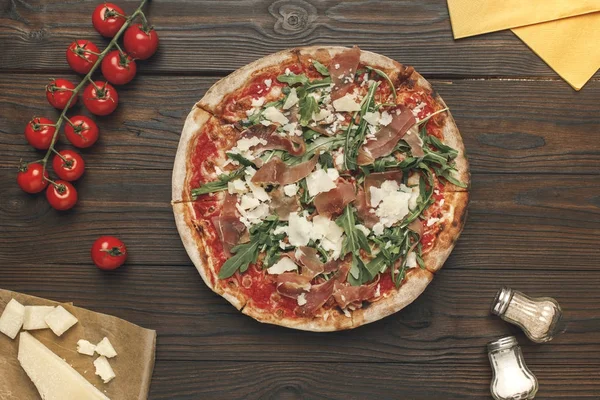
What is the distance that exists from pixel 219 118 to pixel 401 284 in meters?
1.10

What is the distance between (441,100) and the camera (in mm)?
2809

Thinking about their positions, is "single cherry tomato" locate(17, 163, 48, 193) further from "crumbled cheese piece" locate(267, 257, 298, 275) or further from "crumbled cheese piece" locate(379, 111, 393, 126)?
"crumbled cheese piece" locate(379, 111, 393, 126)

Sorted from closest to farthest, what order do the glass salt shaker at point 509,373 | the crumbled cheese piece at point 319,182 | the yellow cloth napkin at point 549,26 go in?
the crumbled cheese piece at point 319,182 → the glass salt shaker at point 509,373 → the yellow cloth napkin at point 549,26

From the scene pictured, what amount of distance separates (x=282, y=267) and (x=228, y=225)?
12.0 inches

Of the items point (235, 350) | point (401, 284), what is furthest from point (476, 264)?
point (235, 350)

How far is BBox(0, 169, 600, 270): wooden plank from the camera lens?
9.78 ft

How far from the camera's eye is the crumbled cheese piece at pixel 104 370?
290cm

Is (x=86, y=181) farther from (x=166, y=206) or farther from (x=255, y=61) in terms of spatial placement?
(x=255, y=61)

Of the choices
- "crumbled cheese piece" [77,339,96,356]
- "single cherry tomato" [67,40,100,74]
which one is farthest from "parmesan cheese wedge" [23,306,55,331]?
"single cherry tomato" [67,40,100,74]

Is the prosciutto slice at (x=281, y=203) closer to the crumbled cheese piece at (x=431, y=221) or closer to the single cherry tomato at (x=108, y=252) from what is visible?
the crumbled cheese piece at (x=431, y=221)

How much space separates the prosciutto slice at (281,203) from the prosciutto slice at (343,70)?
1.58 ft

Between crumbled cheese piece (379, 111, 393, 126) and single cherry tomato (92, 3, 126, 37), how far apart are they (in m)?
1.28

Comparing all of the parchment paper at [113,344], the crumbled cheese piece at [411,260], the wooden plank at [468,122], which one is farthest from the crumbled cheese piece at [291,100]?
the parchment paper at [113,344]

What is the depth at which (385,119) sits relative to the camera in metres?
2.78
